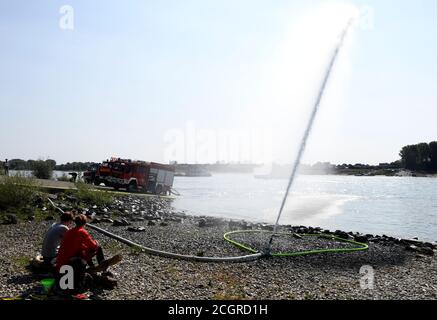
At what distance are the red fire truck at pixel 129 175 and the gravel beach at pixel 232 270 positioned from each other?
856 inches

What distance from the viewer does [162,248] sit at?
14.9 meters

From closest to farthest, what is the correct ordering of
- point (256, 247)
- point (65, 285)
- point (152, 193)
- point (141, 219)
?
point (65, 285)
point (256, 247)
point (141, 219)
point (152, 193)

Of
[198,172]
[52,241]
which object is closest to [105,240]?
[52,241]

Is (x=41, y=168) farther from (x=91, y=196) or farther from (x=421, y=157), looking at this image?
(x=421, y=157)

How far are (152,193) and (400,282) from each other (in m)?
33.5

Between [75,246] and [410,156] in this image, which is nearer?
[75,246]

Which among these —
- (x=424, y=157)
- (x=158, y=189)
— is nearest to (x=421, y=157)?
(x=424, y=157)

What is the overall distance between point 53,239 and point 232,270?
495 centimetres

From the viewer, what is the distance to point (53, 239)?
10.3m

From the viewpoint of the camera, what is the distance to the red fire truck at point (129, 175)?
41000 mm

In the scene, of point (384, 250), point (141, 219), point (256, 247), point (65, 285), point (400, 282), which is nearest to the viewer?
point (65, 285)

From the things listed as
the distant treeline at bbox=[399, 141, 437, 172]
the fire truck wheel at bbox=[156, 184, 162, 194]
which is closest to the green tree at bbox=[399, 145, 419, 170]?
the distant treeline at bbox=[399, 141, 437, 172]

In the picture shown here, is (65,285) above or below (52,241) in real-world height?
below
